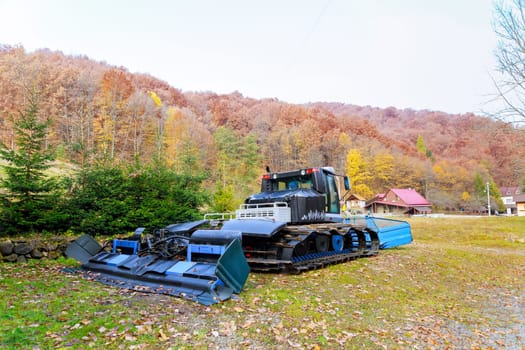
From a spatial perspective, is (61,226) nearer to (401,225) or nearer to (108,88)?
(401,225)

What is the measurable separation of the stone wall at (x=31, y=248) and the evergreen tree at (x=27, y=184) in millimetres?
636

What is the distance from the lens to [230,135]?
40.7 m

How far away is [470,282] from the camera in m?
7.30

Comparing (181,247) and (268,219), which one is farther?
(268,219)

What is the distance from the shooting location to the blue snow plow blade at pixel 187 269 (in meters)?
4.84

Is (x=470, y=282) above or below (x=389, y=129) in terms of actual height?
below

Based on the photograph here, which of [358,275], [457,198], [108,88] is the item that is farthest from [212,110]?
[358,275]

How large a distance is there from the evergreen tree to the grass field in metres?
1.58

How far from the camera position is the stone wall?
23.9ft

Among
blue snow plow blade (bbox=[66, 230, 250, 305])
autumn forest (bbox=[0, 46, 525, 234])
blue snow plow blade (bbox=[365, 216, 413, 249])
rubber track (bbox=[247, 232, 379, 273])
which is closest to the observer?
blue snow plow blade (bbox=[66, 230, 250, 305])

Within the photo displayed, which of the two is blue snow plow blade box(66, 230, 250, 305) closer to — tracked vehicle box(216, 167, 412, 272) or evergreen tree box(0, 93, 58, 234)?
tracked vehicle box(216, 167, 412, 272)

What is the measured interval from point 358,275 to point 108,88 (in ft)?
A: 132

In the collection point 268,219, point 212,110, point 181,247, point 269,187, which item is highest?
point 212,110

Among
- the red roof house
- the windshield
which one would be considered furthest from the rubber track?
the red roof house
